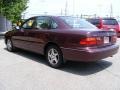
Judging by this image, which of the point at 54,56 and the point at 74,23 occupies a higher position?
the point at 74,23

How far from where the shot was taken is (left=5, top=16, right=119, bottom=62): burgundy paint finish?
5.34 metres

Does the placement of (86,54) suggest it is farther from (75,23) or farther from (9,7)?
(9,7)

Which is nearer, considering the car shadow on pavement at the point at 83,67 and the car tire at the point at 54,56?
the car shadow on pavement at the point at 83,67

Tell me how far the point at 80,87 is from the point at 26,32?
3509 millimetres

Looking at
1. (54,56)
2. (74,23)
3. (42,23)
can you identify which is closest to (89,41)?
(74,23)

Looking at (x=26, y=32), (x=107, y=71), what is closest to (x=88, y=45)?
(x=107, y=71)

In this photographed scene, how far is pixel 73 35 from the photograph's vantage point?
18.0 feet

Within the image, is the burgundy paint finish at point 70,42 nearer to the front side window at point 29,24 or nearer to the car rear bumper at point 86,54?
the car rear bumper at point 86,54

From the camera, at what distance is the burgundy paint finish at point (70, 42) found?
534 cm

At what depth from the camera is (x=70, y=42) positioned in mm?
5551

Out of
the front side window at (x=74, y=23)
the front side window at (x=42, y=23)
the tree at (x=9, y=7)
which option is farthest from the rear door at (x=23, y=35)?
the tree at (x=9, y=7)

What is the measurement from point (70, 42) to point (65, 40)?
0.20 metres

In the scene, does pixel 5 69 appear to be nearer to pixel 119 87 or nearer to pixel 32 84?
pixel 32 84

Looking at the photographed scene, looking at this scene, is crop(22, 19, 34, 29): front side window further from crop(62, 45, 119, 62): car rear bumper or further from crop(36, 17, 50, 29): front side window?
crop(62, 45, 119, 62): car rear bumper
